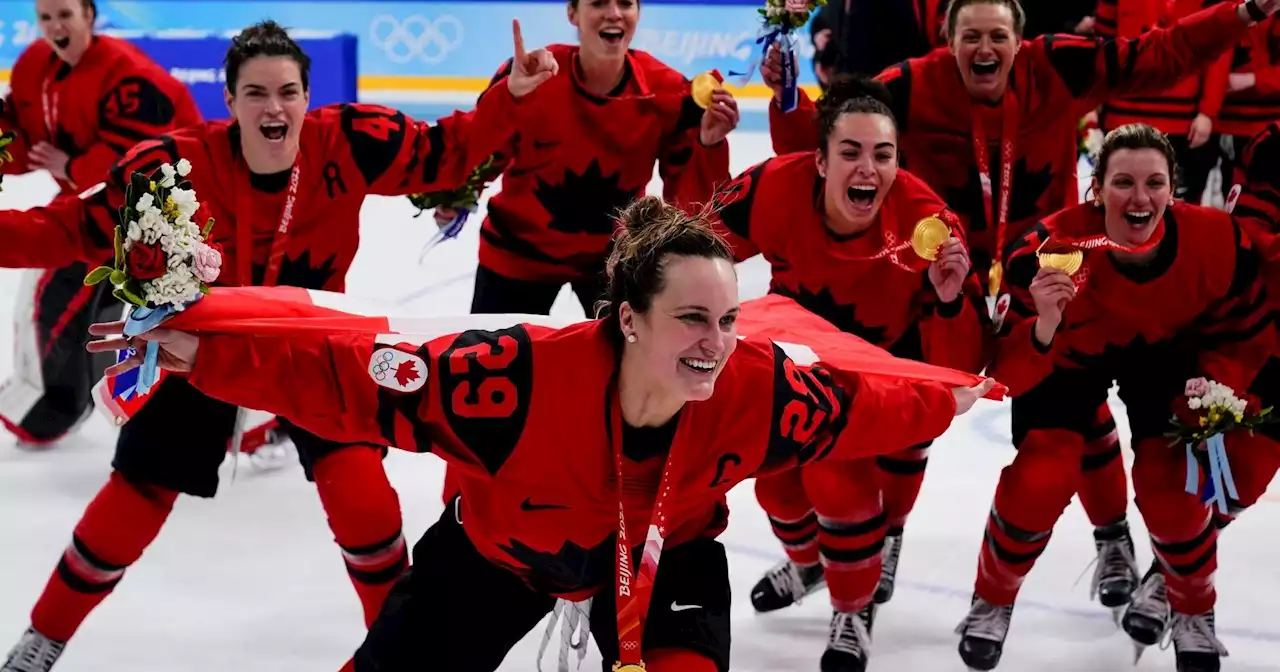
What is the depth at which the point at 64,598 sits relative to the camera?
11.5 feet

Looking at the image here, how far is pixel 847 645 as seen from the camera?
12.4ft

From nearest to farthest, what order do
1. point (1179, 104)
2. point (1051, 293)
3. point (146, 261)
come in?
point (146, 261)
point (1051, 293)
point (1179, 104)

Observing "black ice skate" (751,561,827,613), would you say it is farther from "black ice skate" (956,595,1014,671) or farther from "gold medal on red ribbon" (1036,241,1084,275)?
"gold medal on red ribbon" (1036,241,1084,275)

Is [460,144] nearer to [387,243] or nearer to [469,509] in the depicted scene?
[469,509]

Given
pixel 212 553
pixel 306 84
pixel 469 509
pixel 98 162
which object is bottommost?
pixel 212 553

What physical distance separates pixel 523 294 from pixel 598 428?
64.5 inches

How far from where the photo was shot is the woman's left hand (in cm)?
408

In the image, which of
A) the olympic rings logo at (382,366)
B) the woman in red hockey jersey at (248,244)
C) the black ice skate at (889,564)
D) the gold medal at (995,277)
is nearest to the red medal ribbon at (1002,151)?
the gold medal at (995,277)

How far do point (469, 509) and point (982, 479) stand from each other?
2521 millimetres

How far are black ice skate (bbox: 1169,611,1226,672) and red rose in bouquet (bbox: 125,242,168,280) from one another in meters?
2.48

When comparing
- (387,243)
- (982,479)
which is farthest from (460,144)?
(387,243)

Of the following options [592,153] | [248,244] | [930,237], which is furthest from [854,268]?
[248,244]

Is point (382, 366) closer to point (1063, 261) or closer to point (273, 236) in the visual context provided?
point (273, 236)

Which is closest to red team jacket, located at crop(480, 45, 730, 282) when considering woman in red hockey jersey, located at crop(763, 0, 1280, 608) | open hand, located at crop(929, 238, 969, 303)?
woman in red hockey jersey, located at crop(763, 0, 1280, 608)
